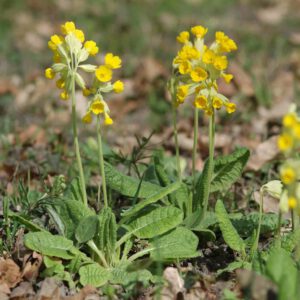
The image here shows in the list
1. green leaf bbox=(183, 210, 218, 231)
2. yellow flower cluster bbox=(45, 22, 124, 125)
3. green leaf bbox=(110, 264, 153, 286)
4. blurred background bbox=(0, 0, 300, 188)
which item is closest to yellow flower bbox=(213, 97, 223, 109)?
yellow flower cluster bbox=(45, 22, 124, 125)

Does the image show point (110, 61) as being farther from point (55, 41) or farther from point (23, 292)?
point (23, 292)

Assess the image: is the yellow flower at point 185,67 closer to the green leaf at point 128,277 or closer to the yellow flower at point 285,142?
the yellow flower at point 285,142

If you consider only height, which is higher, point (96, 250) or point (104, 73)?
point (104, 73)

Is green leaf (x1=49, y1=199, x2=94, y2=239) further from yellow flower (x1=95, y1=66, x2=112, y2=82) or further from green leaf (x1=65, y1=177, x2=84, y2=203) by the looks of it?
yellow flower (x1=95, y1=66, x2=112, y2=82)

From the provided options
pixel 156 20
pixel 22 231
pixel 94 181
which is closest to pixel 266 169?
pixel 94 181

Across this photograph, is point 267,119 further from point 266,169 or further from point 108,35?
point 108,35

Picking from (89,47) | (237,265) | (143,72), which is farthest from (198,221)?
(143,72)
